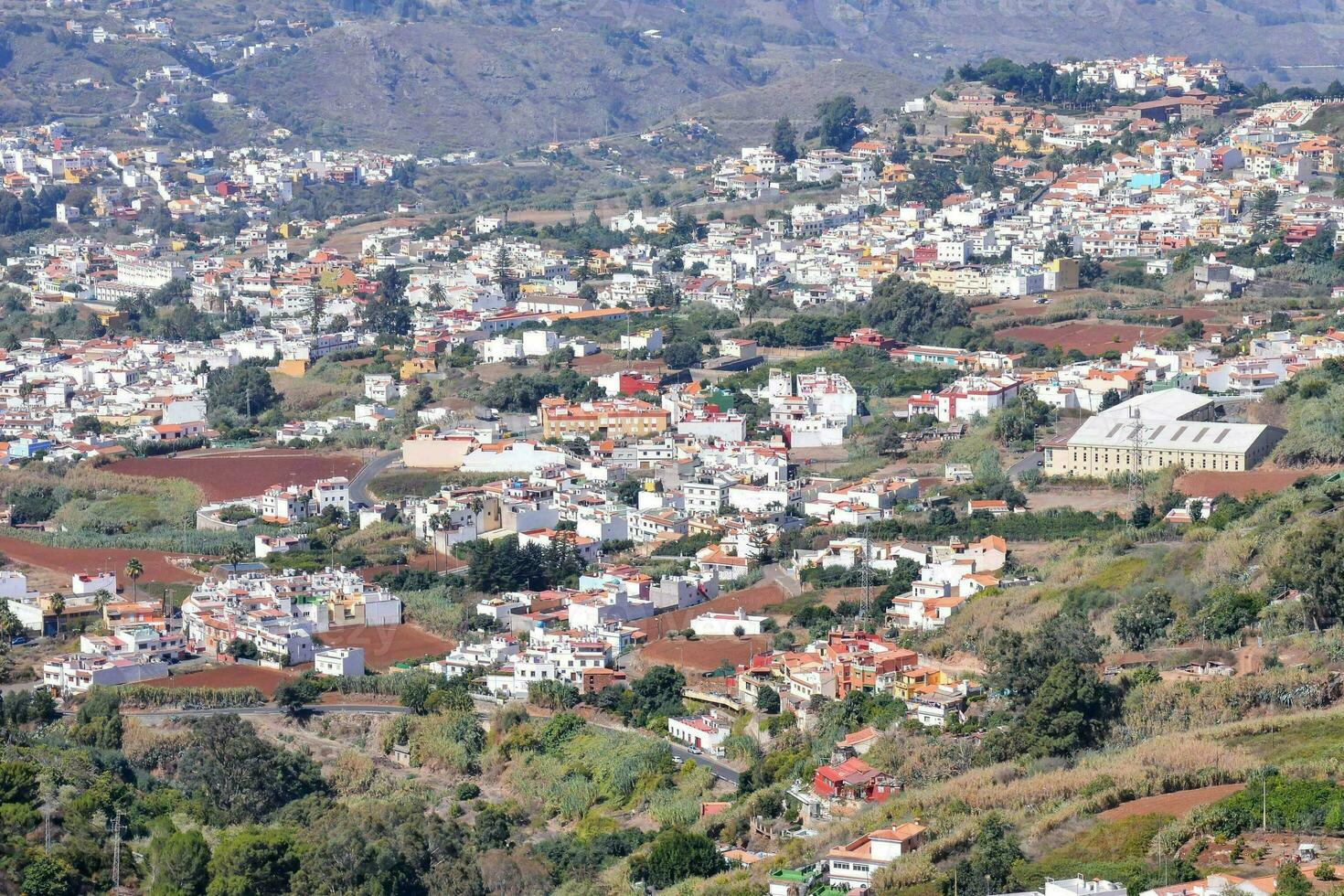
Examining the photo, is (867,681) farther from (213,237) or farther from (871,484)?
(213,237)

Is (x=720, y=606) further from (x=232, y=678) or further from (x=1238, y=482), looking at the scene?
(x=1238, y=482)

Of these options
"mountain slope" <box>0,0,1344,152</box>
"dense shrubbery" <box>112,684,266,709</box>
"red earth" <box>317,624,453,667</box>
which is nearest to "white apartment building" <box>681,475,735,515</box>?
"red earth" <box>317,624,453,667</box>

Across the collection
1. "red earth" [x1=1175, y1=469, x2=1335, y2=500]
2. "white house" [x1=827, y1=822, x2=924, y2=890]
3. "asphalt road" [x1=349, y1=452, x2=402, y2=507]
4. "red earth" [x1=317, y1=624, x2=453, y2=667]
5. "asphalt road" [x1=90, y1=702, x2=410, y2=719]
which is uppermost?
"red earth" [x1=1175, y1=469, x2=1335, y2=500]

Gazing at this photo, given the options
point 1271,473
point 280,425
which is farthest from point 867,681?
point 280,425

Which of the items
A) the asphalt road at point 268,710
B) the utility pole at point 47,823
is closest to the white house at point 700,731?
the asphalt road at point 268,710

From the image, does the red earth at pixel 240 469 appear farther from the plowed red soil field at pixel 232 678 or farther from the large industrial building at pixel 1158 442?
the large industrial building at pixel 1158 442

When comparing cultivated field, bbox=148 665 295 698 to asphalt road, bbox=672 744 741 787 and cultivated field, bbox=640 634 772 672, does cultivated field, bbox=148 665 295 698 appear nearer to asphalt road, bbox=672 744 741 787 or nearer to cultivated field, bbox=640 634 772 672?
cultivated field, bbox=640 634 772 672

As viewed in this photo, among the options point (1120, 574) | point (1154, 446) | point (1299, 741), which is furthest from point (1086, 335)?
point (1299, 741)
